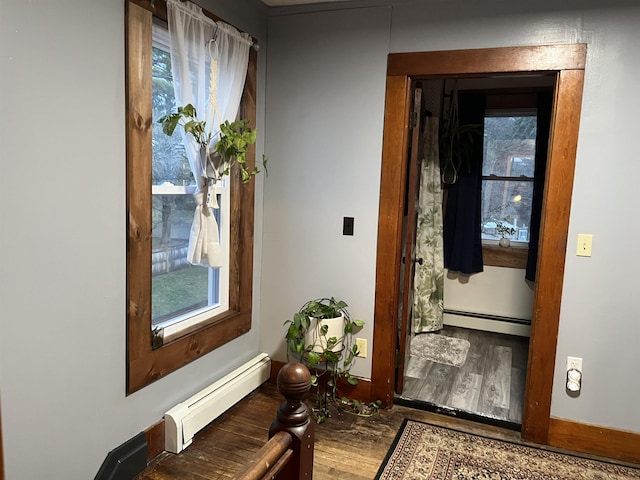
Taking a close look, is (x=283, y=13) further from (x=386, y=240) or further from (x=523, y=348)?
(x=523, y=348)

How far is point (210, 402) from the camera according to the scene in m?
2.56

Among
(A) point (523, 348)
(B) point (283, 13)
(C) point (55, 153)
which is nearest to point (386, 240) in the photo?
(B) point (283, 13)

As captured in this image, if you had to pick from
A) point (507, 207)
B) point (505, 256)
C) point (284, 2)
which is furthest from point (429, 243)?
point (284, 2)

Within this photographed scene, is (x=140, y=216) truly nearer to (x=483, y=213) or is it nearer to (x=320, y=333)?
(x=320, y=333)

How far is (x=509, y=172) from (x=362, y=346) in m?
2.59

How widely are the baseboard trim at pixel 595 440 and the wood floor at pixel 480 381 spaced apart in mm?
243

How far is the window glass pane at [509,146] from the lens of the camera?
4461 millimetres

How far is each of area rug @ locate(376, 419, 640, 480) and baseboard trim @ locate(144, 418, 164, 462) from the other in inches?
41.6

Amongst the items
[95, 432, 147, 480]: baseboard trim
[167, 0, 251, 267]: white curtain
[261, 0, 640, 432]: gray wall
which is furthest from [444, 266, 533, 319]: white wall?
[95, 432, 147, 480]: baseboard trim

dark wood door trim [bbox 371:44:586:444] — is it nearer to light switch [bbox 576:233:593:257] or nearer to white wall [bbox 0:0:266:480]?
light switch [bbox 576:233:593:257]

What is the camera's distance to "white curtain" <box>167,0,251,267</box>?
2182 mm

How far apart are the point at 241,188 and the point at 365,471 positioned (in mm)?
1690

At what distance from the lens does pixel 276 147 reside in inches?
119

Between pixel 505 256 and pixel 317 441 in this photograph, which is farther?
pixel 505 256
